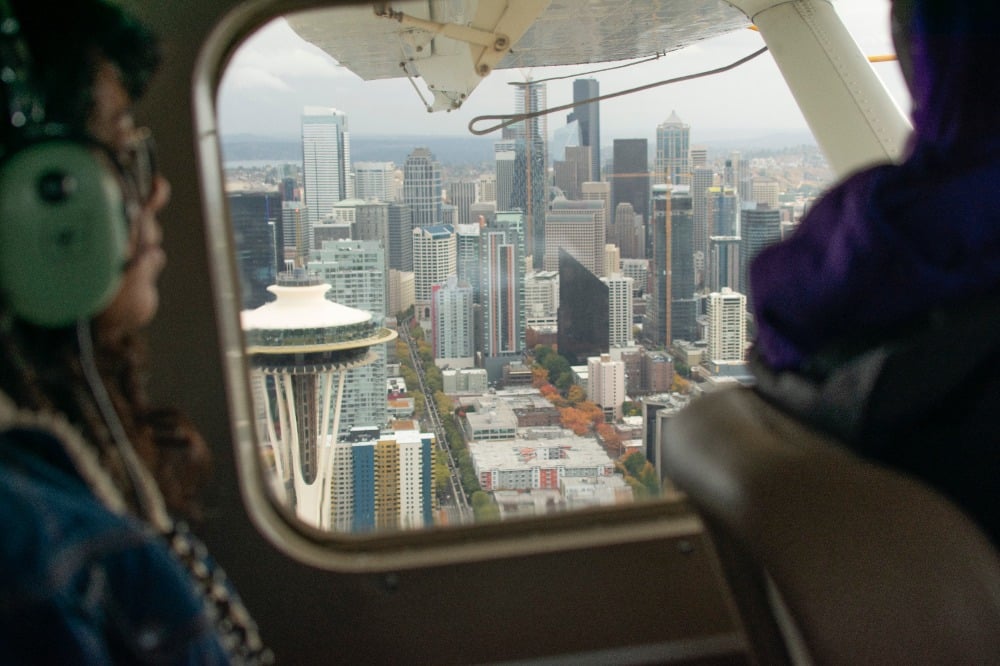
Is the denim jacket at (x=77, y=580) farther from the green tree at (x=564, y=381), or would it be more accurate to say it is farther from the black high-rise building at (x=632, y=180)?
the black high-rise building at (x=632, y=180)

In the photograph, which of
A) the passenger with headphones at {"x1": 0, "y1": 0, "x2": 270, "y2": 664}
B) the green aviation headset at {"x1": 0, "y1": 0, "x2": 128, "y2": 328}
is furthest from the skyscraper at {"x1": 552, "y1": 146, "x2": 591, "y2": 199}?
the green aviation headset at {"x1": 0, "y1": 0, "x2": 128, "y2": 328}

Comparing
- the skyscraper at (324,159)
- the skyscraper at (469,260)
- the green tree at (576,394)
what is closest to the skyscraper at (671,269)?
the green tree at (576,394)

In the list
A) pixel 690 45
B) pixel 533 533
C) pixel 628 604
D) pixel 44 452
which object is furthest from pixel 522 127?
pixel 44 452

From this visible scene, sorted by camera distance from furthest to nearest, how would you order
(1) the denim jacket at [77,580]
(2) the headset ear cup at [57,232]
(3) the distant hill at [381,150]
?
1. (3) the distant hill at [381,150]
2. (2) the headset ear cup at [57,232]
3. (1) the denim jacket at [77,580]

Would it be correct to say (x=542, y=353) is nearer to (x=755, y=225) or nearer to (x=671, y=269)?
(x=671, y=269)

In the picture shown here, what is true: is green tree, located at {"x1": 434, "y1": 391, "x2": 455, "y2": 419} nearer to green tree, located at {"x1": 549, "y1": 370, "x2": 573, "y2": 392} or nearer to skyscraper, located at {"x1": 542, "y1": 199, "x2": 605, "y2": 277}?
green tree, located at {"x1": 549, "y1": 370, "x2": 573, "y2": 392}
